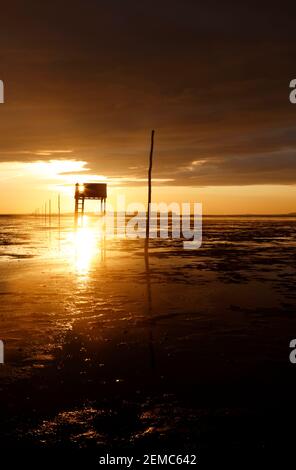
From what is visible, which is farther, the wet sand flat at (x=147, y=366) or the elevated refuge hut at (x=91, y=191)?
the elevated refuge hut at (x=91, y=191)

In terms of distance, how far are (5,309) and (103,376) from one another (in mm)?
5632

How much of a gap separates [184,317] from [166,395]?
4.60m

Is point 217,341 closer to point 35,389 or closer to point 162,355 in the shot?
point 162,355

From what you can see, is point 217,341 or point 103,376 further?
point 217,341

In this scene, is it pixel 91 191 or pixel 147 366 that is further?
pixel 91 191

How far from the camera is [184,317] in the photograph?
1066 centimetres

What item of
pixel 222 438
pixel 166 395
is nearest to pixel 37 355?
pixel 166 395

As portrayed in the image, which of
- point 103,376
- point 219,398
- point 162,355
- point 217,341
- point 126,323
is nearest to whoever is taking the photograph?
point 219,398

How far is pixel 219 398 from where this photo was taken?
238 inches

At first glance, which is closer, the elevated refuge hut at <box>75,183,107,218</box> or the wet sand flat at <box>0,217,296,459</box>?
the wet sand flat at <box>0,217,296,459</box>

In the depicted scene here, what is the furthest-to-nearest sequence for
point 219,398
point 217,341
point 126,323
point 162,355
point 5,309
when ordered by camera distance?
1. point 5,309
2. point 126,323
3. point 217,341
4. point 162,355
5. point 219,398

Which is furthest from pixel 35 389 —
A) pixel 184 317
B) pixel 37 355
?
pixel 184 317
